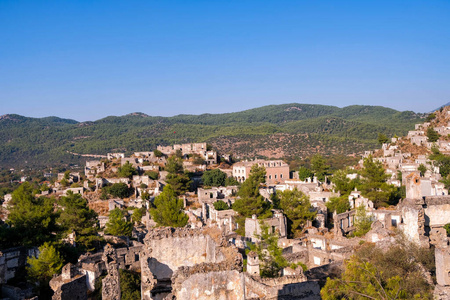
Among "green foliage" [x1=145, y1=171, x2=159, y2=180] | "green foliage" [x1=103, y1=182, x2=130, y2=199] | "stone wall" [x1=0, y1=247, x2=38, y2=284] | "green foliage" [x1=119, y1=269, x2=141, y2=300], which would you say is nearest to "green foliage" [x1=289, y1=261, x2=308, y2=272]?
"green foliage" [x1=119, y1=269, x2=141, y2=300]

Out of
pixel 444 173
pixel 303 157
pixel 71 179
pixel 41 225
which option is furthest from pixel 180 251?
pixel 303 157

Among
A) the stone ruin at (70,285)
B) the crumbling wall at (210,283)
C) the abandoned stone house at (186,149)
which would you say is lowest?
the stone ruin at (70,285)

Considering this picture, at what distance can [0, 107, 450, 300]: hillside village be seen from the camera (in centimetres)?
1018

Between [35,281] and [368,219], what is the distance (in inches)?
699

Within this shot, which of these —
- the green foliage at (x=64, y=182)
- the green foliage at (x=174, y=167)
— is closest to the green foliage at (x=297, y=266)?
the green foliage at (x=174, y=167)

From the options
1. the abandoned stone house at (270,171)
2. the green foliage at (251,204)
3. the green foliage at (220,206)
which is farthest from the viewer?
the abandoned stone house at (270,171)

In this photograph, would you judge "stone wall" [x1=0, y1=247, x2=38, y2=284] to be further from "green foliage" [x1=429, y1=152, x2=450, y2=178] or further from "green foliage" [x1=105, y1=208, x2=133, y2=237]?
"green foliage" [x1=429, y1=152, x2=450, y2=178]

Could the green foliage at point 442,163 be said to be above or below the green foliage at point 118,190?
above

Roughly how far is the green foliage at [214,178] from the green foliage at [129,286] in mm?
35877

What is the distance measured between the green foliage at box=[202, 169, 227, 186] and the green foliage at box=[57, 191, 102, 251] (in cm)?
2720

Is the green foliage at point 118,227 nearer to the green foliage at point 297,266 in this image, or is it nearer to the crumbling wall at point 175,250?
the green foliage at point 297,266

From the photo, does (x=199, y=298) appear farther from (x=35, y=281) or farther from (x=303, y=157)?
(x=303, y=157)

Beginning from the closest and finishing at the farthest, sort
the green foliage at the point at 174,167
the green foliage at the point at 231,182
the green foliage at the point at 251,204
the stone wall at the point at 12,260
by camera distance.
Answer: the stone wall at the point at 12,260
the green foliage at the point at 251,204
the green foliage at the point at 231,182
the green foliage at the point at 174,167

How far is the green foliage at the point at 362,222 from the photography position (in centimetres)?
2241
